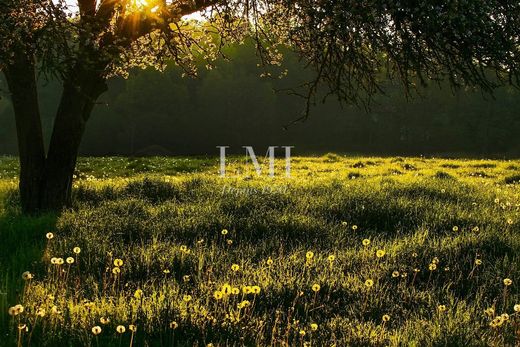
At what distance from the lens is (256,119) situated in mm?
82062

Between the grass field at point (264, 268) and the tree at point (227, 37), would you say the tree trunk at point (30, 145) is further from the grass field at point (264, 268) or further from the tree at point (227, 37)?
the grass field at point (264, 268)

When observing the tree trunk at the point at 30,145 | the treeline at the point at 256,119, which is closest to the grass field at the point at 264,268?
the tree trunk at the point at 30,145

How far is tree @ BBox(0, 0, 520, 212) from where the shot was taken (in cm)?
743

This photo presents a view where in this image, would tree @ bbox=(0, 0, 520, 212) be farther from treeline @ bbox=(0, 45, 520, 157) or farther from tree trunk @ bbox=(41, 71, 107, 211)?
treeline @ bbox=(0, 45, 520, 157)

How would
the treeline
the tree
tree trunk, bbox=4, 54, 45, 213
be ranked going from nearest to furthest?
the tree
tree trunk, bbox=4, 54, 45, 213
the treeline

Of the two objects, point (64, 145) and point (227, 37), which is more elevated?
point (227, 37)

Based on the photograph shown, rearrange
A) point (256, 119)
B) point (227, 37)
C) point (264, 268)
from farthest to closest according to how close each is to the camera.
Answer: point (256, 119) < point (227, 37) < point (264, 268)

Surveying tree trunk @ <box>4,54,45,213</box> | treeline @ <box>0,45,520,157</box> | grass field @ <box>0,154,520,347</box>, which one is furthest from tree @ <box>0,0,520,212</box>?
treeline @ <box>0,45,520,157</box>

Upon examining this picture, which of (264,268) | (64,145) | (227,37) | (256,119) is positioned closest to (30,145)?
(64,145)

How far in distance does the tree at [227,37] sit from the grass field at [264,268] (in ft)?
5.40

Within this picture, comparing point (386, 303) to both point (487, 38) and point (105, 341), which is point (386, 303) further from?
point (487, 38)

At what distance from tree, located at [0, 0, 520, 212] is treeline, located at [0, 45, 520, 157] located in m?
63.4

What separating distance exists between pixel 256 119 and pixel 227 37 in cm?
6978

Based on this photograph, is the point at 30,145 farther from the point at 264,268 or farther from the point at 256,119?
the point at 256,119
